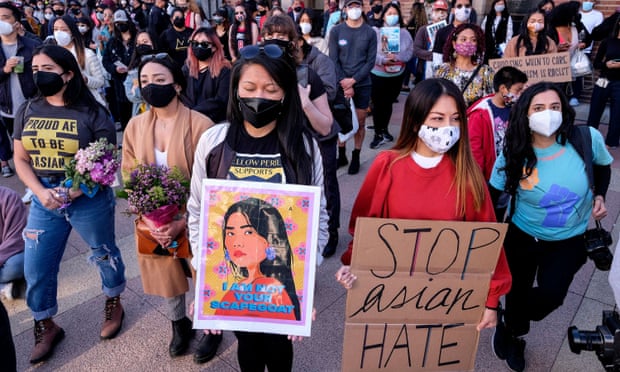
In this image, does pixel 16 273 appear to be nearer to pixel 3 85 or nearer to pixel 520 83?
pixel 3 85

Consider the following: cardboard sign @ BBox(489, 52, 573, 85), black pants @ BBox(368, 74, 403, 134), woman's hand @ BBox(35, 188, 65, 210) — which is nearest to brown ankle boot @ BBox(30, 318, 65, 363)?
woman's hand @ BBox(35, 188, 65, 210)

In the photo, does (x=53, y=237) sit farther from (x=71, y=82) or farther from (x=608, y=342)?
(x=608, y=342)

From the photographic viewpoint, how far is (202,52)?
3592 mm

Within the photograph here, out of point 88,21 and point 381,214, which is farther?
point 88,21

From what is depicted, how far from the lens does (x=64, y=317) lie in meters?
3.25

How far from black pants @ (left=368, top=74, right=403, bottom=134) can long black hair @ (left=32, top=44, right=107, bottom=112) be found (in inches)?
177

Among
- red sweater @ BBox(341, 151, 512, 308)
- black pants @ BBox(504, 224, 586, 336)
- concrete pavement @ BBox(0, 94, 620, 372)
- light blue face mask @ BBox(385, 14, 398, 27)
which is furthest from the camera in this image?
light blue face mask @ BBox(385, 14, 398, 27)

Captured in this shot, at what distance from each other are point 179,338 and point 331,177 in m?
1.71

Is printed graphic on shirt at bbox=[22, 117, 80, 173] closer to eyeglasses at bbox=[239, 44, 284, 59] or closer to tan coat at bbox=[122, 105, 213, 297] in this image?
tan coat at bbox=[122, 105, 213, 297]

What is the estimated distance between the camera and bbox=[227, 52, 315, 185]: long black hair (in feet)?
6.47

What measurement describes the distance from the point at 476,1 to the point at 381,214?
382 inches

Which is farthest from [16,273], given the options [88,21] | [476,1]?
[476,1]

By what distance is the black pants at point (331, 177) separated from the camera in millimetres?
3541

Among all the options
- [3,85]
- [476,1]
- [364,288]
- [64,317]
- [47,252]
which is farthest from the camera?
[476,1]
